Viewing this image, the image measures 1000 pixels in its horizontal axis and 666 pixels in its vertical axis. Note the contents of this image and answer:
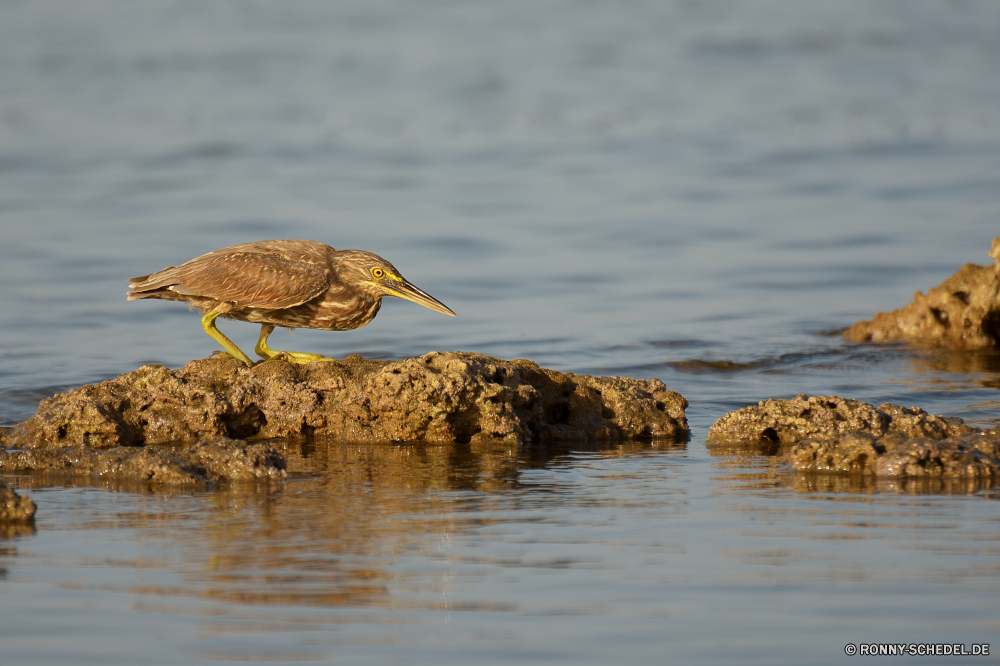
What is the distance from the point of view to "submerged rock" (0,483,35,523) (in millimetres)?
4672

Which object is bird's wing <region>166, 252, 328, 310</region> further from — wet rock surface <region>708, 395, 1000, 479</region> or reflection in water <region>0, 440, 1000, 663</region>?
wet rock surface <region>708, 395, 1000, 479</region>

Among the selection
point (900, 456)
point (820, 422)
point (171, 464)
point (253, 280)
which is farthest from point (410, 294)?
point (900, 456)

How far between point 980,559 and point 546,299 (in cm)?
890

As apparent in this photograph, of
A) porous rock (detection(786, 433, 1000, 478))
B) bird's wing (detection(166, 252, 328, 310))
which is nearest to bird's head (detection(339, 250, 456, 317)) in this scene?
bird's wing (detection(166, 252, 328, 310))

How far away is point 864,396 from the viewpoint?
27.8 feet

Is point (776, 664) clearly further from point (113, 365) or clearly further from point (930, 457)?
point (113, 365)

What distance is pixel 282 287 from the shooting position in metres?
6.89

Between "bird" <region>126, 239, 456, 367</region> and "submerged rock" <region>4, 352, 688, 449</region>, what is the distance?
0.26 metres

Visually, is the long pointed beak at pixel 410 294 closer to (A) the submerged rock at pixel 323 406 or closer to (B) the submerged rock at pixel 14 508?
(A) the submerged rock at pixel 323 406

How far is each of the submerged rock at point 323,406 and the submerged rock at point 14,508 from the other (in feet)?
4.84

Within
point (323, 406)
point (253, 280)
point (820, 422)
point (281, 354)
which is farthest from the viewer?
point (281, 354)

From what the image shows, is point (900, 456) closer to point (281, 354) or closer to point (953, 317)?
point (281, 354)

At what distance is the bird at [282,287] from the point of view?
6.90m

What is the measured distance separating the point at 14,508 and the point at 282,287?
8.09ft
